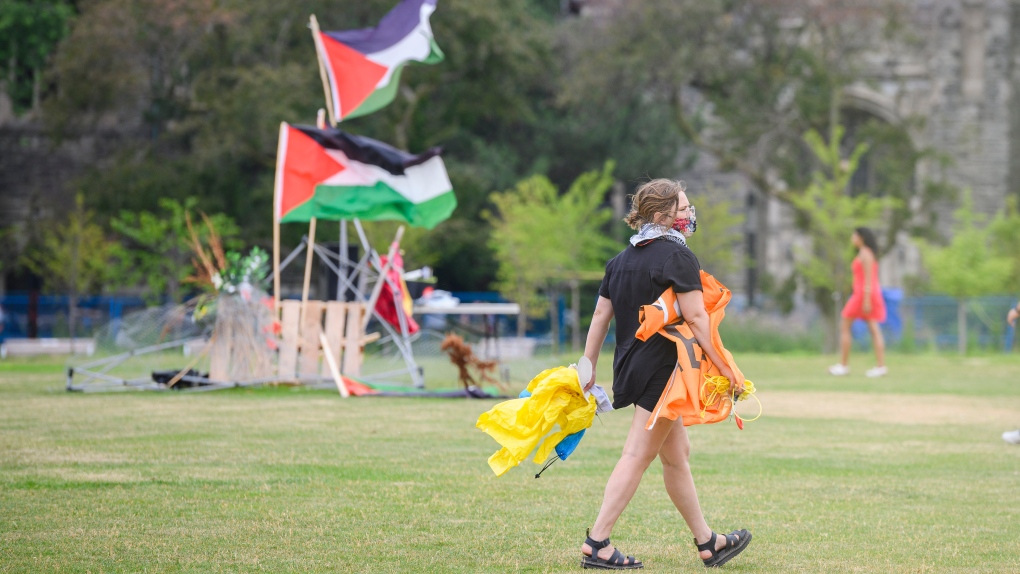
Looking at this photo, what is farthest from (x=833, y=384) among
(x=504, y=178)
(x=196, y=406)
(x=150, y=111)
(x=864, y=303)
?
(x=150, y=111)

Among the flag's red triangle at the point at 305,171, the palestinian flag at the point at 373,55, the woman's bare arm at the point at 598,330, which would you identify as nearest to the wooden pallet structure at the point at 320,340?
the flag's red triangle at the point at 305,171

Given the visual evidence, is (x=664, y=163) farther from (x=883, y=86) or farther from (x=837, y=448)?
(x=837, y=448)

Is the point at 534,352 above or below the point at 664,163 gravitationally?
below

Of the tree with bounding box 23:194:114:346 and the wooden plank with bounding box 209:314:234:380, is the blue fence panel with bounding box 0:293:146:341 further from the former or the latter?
the wooden plank with bounding box 209:314:234:380

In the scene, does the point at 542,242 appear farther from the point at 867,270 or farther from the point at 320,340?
the point at 320,340

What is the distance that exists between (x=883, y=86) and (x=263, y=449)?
1383 inches

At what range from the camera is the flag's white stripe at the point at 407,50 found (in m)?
16.1

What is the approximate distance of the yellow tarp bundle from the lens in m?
5.78

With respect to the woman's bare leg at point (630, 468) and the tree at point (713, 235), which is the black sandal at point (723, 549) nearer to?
the woman's bare leg at point (630, 468)

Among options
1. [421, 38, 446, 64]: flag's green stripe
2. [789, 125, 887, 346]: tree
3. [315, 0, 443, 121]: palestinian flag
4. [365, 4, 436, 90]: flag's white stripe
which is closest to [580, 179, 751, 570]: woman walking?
[315, 0, 443, 121]: palestinian flag

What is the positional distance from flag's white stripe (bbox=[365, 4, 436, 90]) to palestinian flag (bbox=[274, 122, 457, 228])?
1.24 m

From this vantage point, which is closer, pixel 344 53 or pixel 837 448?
pixel 837 448

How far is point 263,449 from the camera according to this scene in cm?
926

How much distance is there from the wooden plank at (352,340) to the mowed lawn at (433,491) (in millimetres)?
2013
